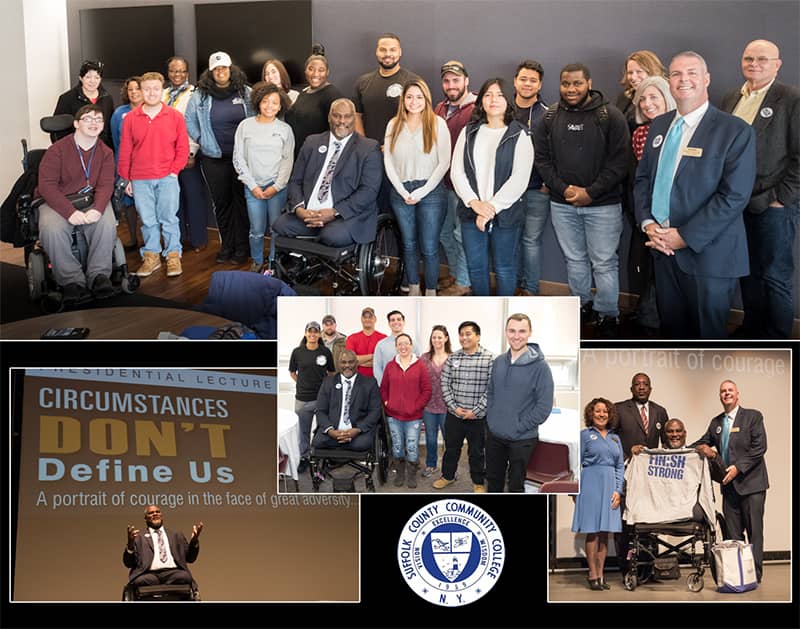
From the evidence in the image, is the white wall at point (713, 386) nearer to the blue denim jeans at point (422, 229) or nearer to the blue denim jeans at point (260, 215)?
the blue denim jeans at point (422, 229)

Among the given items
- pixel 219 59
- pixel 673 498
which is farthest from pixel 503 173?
pixel 673 498

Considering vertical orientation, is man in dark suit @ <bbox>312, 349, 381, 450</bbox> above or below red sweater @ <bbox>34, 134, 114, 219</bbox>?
below

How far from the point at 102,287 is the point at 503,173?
2002 mm

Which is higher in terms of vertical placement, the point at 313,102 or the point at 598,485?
the point at 313,102

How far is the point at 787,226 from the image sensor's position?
5.15 metres

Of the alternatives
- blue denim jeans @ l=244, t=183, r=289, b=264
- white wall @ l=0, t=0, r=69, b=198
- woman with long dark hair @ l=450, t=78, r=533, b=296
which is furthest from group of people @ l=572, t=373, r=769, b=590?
white wall @ l=0, t=0, r=69, b=198

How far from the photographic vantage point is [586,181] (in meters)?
5.21

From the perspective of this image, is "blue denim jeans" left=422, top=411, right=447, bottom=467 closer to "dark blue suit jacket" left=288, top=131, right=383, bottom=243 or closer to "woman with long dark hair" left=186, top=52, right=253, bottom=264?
"dark blue suit jacket" left=288, top=131, right=383, bottom=243

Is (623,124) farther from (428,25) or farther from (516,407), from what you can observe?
(516,407)

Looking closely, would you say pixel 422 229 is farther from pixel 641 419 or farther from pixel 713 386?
pixel 713 386

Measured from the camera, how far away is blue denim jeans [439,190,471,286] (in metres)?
5.44

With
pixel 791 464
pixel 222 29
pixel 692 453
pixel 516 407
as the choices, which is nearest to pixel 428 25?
pixel 222 29

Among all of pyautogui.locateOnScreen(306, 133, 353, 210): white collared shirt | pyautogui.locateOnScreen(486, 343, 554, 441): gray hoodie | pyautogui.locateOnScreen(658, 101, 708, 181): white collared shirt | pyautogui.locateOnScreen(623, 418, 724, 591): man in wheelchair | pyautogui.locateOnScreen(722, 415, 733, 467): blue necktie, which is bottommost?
pyautogui.locateOnScreen(623, 418, 724, 591): man in wheelchair

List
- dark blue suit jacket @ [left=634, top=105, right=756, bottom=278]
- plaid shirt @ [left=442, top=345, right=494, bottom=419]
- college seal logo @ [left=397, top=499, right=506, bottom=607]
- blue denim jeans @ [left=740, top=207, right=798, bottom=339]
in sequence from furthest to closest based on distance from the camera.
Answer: college seal logo @ [left=397, top=499, right=506, bottom=607]
plaid shirt @ [left=442, top=345, right=494, bottom=419]
blue denim jeans @ [left=740, top=207, right=798, bottom=339]
dark blue suit jacket @ [left=634, top=105, right=756, bottom=278]
